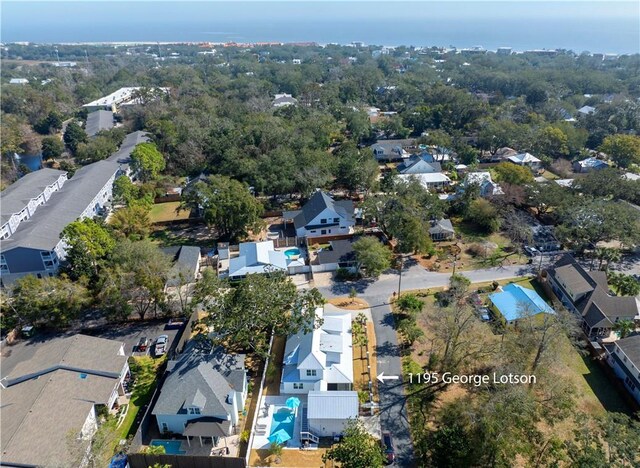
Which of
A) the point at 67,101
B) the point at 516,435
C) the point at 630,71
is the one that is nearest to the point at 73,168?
the point at 67,101

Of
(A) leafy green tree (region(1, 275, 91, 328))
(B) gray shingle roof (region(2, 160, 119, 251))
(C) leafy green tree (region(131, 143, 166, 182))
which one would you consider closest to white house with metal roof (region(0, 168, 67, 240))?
(B) gray shingle roof (region(2, 160, 119, 251))

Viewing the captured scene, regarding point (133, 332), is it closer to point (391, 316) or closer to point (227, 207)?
point (227, 207)

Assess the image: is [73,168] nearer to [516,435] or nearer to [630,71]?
[516,435]

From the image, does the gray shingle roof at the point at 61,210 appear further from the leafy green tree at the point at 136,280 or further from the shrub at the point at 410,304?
the shrub at the point at 410,304

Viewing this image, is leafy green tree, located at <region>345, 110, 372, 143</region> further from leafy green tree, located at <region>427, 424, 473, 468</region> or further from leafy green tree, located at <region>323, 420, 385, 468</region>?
leafy green tree, located at <region>323, 420, 385, 468</region>

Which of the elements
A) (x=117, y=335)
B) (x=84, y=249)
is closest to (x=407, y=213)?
(x=117, y=335)

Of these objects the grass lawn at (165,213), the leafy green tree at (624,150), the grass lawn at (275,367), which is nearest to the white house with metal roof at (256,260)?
the grass lawn at (275,367)

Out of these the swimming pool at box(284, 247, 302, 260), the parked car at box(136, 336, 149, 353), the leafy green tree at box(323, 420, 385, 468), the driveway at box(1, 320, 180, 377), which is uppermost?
the leafy green tree at box(323, 420, 385, 468)
